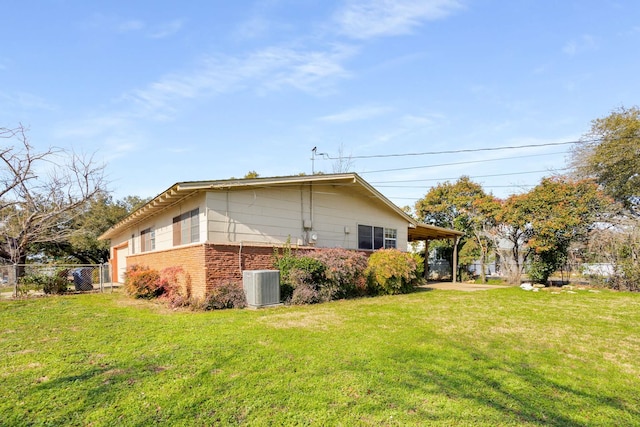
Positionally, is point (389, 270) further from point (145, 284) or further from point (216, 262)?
point (145, 284)

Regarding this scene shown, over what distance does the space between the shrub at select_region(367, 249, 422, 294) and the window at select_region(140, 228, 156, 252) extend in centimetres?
914

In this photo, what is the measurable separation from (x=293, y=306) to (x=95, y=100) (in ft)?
29.7

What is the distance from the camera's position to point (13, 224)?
51.1ft

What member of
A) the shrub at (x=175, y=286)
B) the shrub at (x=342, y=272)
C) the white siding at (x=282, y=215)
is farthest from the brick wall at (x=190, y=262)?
the shrub at (x=342, y=272)

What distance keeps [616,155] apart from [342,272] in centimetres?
1936

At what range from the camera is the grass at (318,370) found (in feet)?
10.2

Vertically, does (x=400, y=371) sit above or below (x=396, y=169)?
below

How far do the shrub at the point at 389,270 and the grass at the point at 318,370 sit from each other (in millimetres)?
4036

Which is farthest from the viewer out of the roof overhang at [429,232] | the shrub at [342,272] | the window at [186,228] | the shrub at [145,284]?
the roof overhang at [429,232]

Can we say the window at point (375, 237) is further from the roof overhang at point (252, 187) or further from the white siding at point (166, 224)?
the white siding at point (166, 224)

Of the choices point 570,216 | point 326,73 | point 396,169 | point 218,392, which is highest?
point 326,73

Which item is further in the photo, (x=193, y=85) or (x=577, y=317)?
(x=193, y=85)

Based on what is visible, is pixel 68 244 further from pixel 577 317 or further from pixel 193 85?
pixel 577 317

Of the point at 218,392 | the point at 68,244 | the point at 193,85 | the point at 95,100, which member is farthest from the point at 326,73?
the point at 68,244
